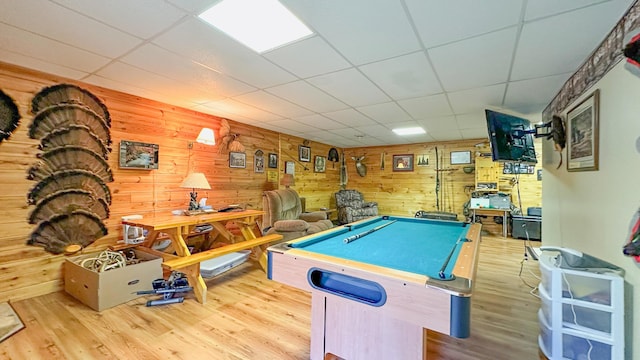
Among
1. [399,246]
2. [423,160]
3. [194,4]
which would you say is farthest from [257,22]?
[423,160]

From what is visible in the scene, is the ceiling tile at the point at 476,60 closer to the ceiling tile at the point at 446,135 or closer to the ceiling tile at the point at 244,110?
the ceiling tile at the point at 244,110

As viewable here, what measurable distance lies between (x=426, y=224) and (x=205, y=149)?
3390 millimetres

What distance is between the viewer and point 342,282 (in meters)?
1.50

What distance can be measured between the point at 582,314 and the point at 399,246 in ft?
3.86

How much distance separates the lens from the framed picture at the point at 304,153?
619 cm

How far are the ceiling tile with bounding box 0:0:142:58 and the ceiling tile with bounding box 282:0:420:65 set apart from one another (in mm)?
1327

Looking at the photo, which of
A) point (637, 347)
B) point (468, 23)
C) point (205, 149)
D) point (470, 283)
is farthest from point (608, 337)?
point (205, 149)

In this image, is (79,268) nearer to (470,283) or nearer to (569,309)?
(470,283)

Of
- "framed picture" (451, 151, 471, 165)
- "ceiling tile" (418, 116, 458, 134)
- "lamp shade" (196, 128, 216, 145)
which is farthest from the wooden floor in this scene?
"framed picture" (451, 151, 471, 165)

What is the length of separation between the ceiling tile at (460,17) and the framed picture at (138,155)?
3.35 meters

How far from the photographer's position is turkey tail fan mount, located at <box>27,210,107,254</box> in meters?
2.58

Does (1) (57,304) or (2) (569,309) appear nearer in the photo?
(2) (569,309)

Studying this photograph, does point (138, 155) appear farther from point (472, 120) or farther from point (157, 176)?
point (472, 120)

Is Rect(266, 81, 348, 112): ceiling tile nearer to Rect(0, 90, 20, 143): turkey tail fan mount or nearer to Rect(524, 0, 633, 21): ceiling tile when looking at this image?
Rect(524, 0, 633, 21): ceiling tile
